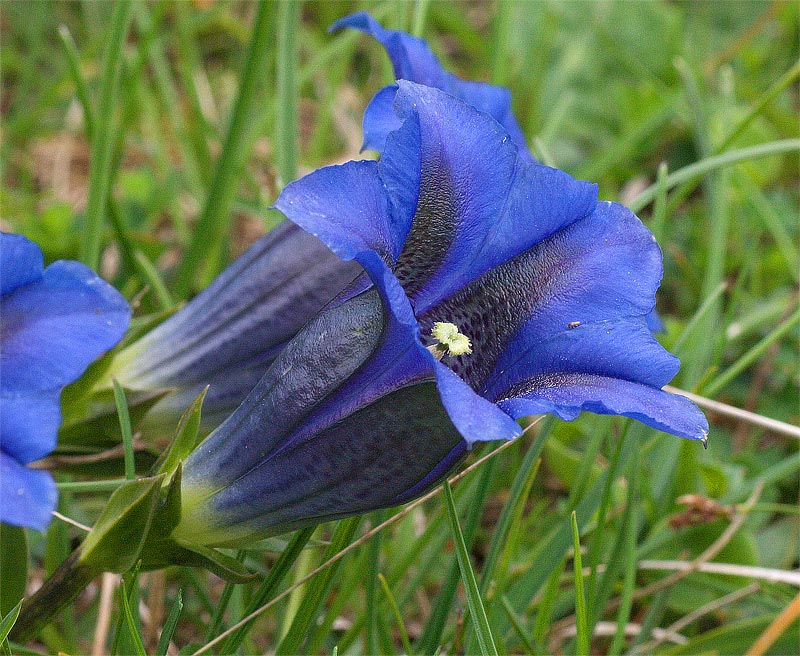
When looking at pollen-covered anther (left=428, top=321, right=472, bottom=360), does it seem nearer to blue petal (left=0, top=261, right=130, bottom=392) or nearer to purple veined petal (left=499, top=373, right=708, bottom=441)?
purple veined petal (left=499, top=373, right=708, bottom=441)

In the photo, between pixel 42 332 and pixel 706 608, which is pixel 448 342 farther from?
pixel 706 608

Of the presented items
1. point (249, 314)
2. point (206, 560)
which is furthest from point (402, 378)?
point (249, 314)

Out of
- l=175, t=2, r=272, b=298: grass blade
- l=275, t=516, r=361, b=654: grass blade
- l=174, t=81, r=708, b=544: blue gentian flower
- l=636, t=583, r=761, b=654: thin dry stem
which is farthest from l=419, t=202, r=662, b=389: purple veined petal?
l=175, t=2, r=272, b=298: grass blade

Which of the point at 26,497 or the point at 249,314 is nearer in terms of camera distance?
the point at 26,497

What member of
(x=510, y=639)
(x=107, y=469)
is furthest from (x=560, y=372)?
(x=107, y=469)

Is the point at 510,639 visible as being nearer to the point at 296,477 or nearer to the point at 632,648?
the point at 632,648
